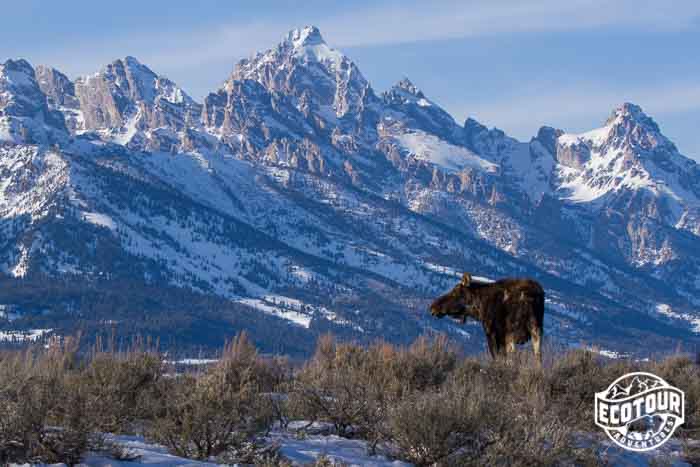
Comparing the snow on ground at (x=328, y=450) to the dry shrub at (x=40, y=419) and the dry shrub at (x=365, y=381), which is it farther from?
the dry shrub at (x=40, y=419)

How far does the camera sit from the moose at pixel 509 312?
70.4 feet

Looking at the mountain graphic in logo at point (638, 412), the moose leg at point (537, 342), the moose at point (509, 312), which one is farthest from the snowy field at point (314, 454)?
the moose at point (509, 312)

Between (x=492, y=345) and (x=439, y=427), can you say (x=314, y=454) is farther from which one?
(x=492, y=345)

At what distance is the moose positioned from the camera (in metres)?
21.5

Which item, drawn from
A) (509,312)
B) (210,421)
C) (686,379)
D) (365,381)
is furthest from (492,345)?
(210,421)

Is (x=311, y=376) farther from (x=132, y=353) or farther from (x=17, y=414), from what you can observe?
(x=17, y=414)

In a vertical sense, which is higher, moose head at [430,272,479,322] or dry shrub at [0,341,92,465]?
moose head at [430,272,479,322]

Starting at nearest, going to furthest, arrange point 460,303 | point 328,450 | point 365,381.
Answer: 1. point 328,450
2. point 365,381
3. point 460,303

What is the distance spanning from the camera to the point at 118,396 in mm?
16734

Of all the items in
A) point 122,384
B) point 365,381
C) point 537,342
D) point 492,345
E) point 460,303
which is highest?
point 460,303

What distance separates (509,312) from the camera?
71.3 feet

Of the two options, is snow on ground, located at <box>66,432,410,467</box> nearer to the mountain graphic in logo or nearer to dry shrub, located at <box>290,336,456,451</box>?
dry shrub, located at <box>290,336,456,451</box>

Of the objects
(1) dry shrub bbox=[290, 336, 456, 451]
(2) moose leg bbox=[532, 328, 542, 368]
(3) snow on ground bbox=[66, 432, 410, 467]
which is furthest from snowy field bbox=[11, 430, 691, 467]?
(2) moose leg bbox=[532, 328, 542, 368]

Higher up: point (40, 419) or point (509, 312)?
point (509, 312)
